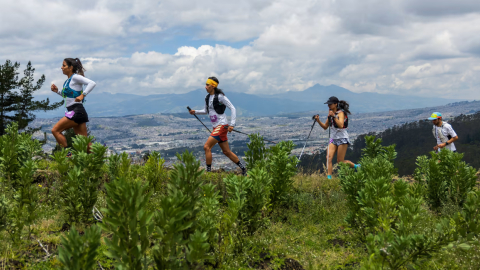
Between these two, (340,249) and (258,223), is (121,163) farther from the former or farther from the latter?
(340,249)

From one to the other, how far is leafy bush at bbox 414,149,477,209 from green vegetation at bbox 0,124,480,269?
2 centimetres

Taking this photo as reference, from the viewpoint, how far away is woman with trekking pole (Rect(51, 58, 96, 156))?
7.86m

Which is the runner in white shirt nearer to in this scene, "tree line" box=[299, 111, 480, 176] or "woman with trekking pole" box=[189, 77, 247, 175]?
"woman with trekking pole" box=[189, 77, 247, 175]

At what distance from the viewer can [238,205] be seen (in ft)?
14.4

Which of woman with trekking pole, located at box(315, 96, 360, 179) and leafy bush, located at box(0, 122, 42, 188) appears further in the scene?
woman with trekking pole, located at box(315, 96, 360, 179)

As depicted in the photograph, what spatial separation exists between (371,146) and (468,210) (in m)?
5.46

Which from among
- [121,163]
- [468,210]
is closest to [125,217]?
[468,210]

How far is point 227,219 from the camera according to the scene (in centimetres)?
419

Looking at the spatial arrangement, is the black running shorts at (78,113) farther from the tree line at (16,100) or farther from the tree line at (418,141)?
the tree line at (418,141)

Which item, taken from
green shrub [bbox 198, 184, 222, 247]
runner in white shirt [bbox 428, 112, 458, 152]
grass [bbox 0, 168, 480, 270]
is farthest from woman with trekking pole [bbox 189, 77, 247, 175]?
runner in white shirt [bbox 428, 112, 458, 152]

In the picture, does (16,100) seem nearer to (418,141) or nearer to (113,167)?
(113,167)

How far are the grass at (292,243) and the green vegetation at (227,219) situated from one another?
19 millimetres

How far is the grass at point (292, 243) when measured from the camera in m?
4.13

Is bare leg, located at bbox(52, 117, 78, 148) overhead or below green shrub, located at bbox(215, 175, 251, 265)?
overhead
